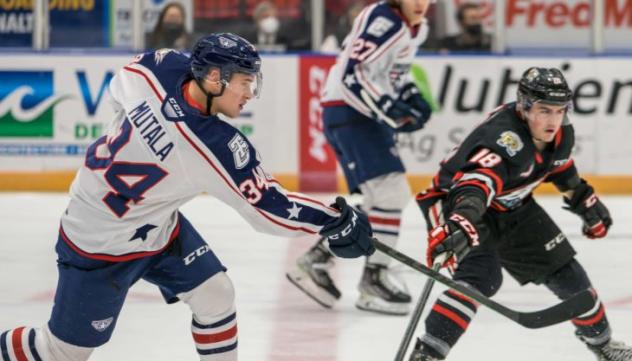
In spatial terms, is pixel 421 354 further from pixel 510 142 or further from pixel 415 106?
pixel 415 106

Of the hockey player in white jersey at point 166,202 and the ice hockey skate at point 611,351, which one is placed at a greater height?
the hockey player in white jersey at point 166,202

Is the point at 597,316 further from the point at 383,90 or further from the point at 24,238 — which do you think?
the point at 24,238

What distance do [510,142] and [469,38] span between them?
427 centimetres

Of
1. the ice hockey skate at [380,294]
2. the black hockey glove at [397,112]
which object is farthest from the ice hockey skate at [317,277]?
the black hockey glove at [397,112]

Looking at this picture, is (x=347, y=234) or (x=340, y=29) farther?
(x=340, y=29)

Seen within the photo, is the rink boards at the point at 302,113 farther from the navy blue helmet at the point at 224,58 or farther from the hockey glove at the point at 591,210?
the navy blue helmet at the point at 224,58

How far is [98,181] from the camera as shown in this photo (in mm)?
3094

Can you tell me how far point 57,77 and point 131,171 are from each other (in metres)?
4.81

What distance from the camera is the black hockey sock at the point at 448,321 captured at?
3529 millimetres

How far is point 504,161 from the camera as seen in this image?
141 inches

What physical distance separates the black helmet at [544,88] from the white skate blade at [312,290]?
155cm

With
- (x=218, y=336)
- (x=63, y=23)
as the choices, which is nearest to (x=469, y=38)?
(x=63, y=23)

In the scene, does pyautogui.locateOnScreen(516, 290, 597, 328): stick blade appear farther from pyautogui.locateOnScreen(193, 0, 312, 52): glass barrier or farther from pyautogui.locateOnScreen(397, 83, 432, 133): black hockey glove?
pyautogui.locateOnScreen(193, 0, 312, 52): glass barrier

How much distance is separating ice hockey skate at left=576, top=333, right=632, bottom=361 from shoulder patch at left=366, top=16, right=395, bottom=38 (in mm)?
1601
